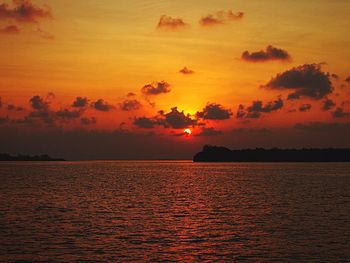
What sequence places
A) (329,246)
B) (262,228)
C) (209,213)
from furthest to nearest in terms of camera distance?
(209,213) < (262,228) < (329,246)

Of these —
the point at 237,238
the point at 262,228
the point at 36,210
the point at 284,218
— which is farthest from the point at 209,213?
the point at 36,210

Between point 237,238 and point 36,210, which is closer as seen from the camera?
point 237,238

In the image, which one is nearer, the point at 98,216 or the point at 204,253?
the point at 204,253

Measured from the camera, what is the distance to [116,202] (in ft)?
255

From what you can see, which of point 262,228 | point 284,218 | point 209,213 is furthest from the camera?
point 209,213

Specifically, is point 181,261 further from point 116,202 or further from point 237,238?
point 116,202

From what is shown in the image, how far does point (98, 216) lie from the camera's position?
58719mm

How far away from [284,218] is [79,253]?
2920 cm

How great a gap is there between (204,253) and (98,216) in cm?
2506

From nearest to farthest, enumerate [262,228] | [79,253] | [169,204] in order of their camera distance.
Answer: [79,253]
[262,228]
[169,204]

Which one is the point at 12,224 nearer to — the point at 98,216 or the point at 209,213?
the point at 98,216

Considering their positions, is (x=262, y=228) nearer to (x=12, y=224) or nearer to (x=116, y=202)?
(x=12, y=224)

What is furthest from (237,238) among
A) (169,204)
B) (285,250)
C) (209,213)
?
(169,204)

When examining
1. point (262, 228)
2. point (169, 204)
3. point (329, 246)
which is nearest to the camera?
point (329, 246)
